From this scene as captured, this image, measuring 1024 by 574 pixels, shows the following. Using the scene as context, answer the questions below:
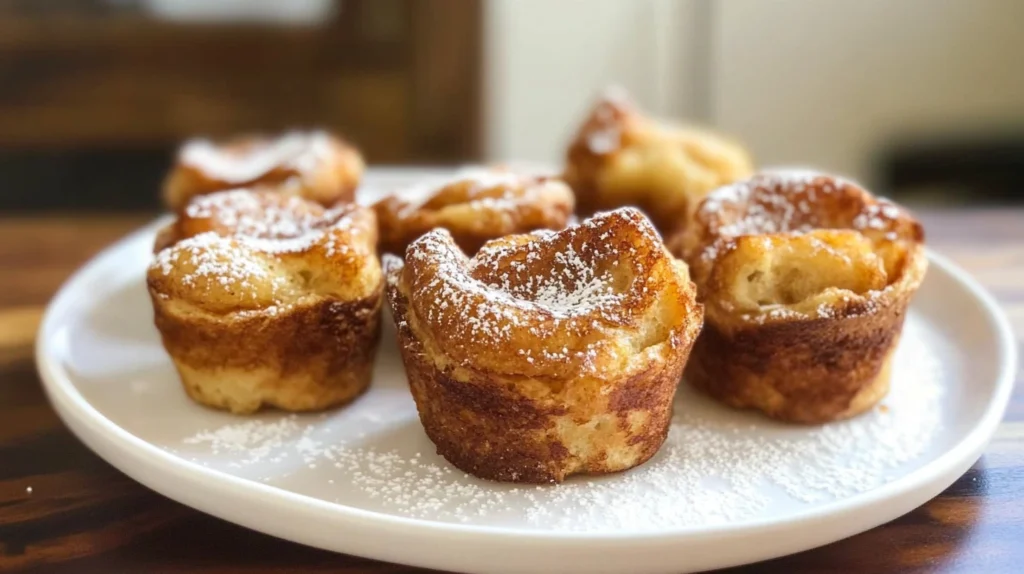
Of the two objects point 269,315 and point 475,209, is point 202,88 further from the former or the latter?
point 269,315

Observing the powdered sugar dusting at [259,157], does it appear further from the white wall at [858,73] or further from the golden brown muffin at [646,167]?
the white wall at [858,73]

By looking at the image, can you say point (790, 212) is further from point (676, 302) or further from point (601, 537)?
point (601, 537)

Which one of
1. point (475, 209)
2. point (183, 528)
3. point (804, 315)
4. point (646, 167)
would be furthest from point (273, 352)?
point (646, 167)

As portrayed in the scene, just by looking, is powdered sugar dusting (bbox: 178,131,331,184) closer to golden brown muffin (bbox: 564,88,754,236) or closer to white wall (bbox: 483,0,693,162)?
golden brown muffin (bbox: 564,88,754,236)

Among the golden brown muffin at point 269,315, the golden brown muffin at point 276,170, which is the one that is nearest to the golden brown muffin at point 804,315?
the golden brown muffin at point 269,315

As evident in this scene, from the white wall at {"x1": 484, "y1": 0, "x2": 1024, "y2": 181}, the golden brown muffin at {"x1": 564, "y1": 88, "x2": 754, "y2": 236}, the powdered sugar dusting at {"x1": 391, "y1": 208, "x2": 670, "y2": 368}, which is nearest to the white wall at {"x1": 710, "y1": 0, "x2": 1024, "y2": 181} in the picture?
the white wall at {"x1": 484, "y1": 0, "x2": 1024, "y2": 181}

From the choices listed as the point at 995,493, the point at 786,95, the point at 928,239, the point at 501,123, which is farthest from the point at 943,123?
the point at 995,493

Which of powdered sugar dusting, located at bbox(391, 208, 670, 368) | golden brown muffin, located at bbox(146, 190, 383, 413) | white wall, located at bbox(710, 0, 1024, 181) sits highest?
powdered sugar dusting, located at bbox(391, 208, 670, 368)
